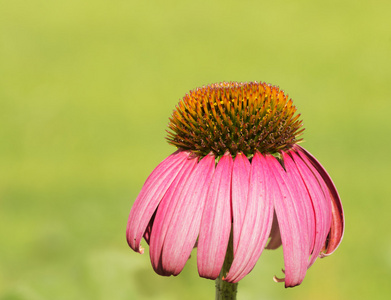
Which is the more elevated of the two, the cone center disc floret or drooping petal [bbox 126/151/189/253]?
the cone center disc floret

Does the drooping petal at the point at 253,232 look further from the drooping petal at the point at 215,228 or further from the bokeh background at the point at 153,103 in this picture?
the bokeh background at the point at 153,103

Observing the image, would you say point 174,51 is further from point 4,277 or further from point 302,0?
point 4,277

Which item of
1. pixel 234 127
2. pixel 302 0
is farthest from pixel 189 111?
pixel 302 0

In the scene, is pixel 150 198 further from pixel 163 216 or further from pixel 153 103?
pixel 153 103

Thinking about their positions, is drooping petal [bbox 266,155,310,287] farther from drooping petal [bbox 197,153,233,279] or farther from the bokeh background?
the bokeh background

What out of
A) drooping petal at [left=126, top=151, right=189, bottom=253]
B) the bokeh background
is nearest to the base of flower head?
drooping petal at [left=126, top=151, right=189, bottom=253]

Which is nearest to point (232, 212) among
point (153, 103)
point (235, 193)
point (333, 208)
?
point (235, 193)
